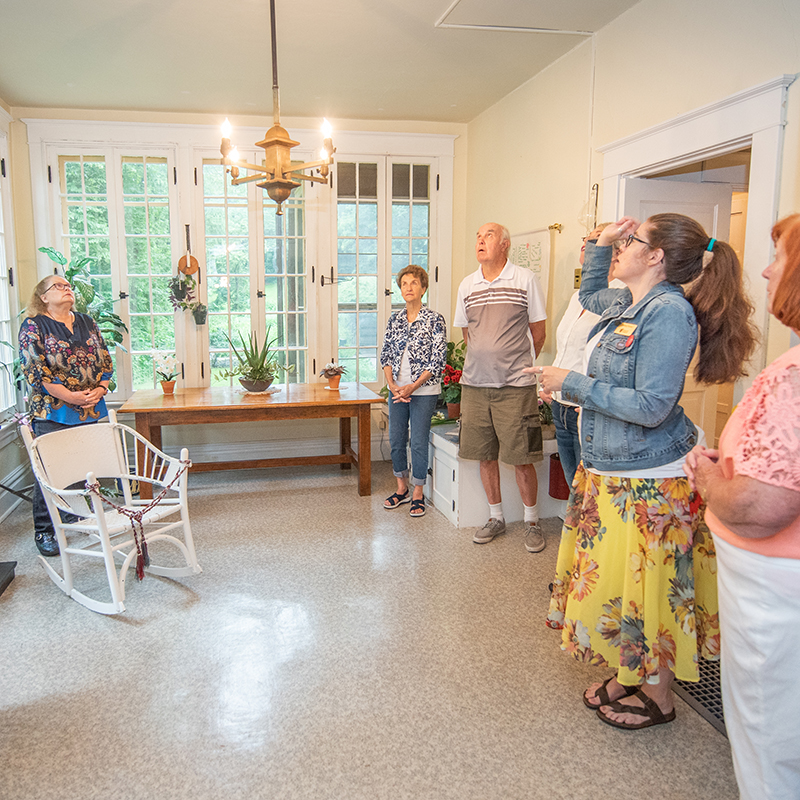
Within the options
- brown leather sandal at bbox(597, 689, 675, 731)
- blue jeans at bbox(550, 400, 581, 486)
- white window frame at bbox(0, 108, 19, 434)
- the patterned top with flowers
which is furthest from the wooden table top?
brown leather sandal at bbox(597, 689, 675, 731)

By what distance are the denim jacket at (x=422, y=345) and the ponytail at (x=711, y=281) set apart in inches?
86.2

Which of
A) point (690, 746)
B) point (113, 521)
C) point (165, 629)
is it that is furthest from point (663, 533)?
point (113, 521)

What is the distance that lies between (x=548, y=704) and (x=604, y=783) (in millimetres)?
381

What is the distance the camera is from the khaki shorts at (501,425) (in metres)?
3.52

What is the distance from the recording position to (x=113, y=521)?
2.99 meters

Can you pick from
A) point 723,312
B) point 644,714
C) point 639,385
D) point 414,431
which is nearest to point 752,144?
point 723,312

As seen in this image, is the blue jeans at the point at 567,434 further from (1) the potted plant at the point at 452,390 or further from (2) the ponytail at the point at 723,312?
(1) the potted plant at the point at 452,390

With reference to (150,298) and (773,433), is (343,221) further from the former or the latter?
(773,433)

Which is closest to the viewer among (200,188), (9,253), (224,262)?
(9,253)

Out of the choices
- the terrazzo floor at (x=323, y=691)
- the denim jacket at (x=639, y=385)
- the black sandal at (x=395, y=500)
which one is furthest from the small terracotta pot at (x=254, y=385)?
the denim jacket at (x=639, y=385)

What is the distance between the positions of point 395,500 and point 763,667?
3078mm

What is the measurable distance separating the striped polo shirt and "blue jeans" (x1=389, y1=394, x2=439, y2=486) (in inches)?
21.7

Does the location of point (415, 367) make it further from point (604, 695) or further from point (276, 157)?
point (604, 695)

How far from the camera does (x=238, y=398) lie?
4.47m
